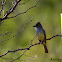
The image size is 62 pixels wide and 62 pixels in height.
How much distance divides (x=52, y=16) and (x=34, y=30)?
6210 millimetres

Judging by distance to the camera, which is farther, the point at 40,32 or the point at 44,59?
the point at 44,59

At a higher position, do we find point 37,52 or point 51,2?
point 51,2

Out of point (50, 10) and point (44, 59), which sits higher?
point (50, 10)

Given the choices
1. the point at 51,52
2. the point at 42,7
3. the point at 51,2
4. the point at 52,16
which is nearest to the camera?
the point at 51,52

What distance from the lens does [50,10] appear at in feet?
40.1

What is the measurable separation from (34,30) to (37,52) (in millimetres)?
2277

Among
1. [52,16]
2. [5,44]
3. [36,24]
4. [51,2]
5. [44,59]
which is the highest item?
[51,2]

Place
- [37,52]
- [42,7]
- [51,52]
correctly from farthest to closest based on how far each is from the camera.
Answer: [42,7], [51,52], [37,52]

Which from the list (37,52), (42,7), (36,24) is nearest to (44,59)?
(37,52)

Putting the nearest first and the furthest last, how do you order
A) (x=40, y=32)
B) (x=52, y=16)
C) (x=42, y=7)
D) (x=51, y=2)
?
(x=40, y=32) < (x=52, y=16) < (x=42, y=7) < (x=51, y=2)

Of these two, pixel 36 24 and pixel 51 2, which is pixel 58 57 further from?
pixel 51 2

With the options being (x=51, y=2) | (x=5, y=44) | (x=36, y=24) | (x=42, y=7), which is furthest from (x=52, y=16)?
(x=36, y=24)

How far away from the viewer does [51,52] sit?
314 inches

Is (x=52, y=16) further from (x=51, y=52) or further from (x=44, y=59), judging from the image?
(x=44, y=59)
